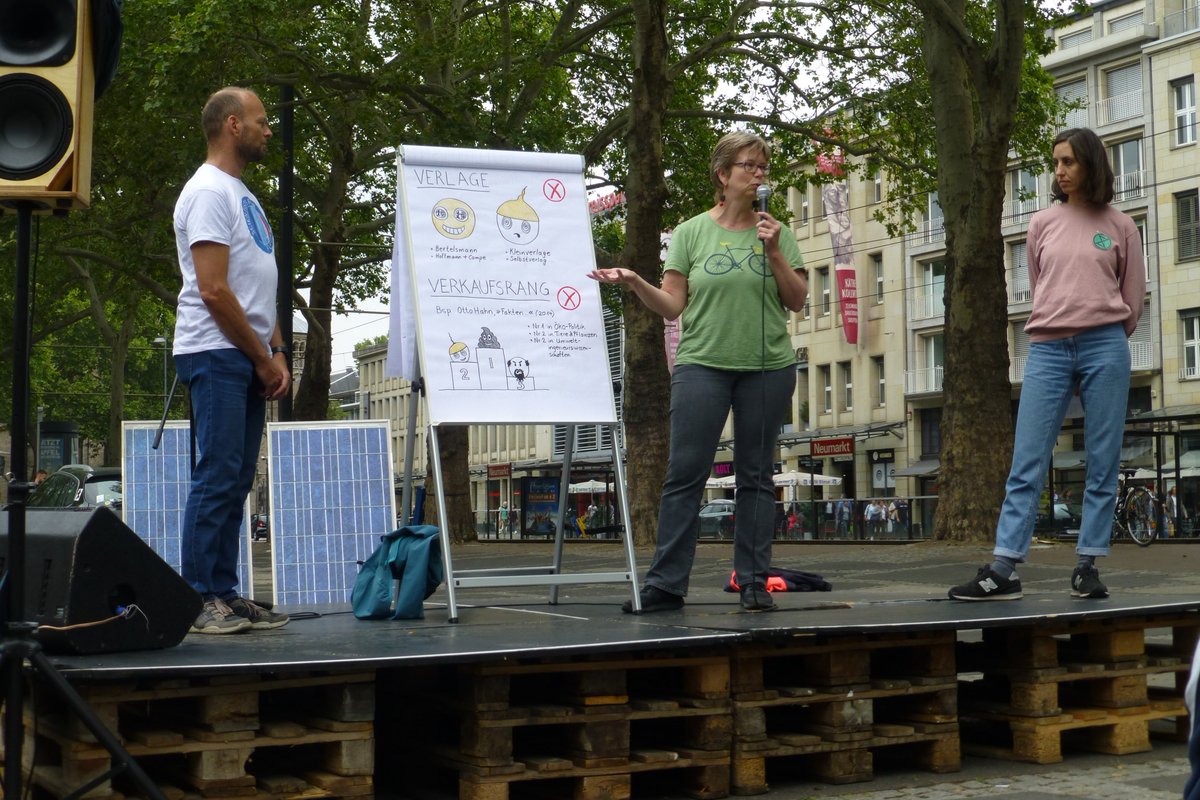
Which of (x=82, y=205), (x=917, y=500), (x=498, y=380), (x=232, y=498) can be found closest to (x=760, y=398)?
(x=498, y=380)

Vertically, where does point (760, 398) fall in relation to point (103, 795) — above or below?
above

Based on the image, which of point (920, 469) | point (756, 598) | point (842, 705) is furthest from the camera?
point (920, 469)

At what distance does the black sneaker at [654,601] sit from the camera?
6.71 metres

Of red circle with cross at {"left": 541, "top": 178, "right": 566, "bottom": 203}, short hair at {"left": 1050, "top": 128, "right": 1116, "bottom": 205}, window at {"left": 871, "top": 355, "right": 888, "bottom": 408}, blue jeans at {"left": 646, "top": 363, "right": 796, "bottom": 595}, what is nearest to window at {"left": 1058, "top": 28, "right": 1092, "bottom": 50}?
window at {"left": 871, "top": 355, "right": 888, "bottom": 408}

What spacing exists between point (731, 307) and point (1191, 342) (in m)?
45.3

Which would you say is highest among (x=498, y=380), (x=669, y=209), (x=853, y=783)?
(x=669, y=209)

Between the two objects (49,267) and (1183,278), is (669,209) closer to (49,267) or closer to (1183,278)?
(49,267)

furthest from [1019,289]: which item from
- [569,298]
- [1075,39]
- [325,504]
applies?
[569,298]

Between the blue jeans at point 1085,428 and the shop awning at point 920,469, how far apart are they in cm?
5088

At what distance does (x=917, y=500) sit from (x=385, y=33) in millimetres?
16888

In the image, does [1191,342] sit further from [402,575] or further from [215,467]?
[215,467]

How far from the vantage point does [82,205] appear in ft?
16.0

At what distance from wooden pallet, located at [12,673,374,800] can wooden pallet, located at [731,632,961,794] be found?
1400mm

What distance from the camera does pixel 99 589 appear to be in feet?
15.6
